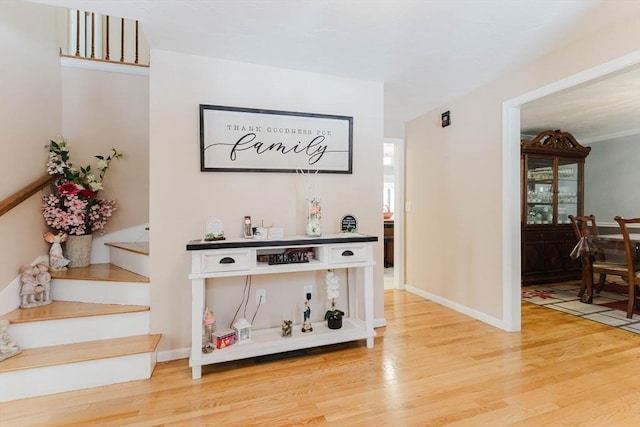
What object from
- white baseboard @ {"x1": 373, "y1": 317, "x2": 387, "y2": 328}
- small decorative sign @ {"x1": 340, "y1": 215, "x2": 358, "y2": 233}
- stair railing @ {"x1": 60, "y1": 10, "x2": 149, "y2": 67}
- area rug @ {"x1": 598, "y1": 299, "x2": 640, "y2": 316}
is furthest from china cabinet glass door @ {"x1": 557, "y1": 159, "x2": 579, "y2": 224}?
stair railing @ {"x1": 60, "y1": 10, "x2": 149, "y2": 67}

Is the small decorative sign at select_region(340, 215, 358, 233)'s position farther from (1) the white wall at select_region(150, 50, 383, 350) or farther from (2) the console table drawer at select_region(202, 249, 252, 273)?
(2) the console table drawer at select_region(202, 249, 252, 273)

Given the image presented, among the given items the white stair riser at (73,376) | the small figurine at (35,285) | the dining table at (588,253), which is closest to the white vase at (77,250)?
the small figurine at (35,285)

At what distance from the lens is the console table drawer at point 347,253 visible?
2488 mm

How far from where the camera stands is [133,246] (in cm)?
293

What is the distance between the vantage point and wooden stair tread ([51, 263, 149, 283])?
248cm

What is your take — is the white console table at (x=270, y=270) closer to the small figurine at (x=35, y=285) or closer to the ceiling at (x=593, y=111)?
the small figurine at (x=35, y=285)

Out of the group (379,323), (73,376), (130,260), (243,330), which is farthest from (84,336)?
(379,323)

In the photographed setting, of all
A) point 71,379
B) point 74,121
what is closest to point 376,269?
point 71,379

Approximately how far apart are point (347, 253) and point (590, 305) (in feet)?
10.3

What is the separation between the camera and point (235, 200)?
2592 millimetres

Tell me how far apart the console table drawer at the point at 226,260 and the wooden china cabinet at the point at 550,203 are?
4.09 metres

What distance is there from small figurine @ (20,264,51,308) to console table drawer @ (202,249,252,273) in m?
1.30

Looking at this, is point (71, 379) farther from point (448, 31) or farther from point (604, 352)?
point (604, 352)

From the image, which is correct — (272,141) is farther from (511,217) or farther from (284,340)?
(511,217)
